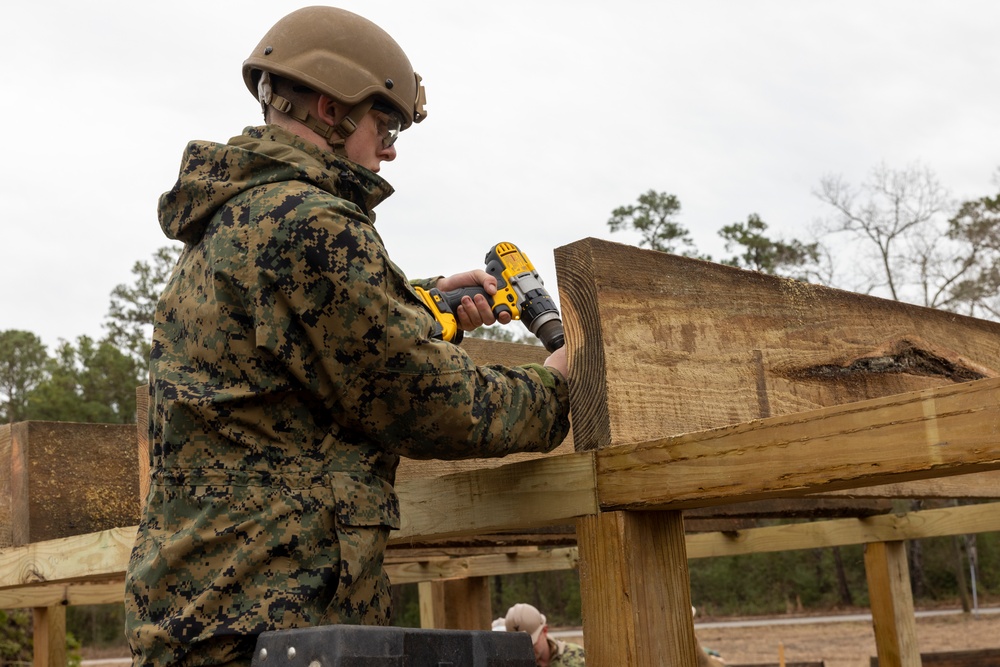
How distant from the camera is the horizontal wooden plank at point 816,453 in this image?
1920mm

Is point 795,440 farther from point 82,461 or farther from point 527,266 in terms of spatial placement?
point 82,461

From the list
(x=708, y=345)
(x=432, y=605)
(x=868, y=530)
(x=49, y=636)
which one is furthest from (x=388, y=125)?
(x=432, y=605)

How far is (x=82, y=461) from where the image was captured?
191 inches

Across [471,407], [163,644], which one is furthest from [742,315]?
[163,644]

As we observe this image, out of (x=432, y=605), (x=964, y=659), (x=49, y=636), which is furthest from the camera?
(x=432, y=605)

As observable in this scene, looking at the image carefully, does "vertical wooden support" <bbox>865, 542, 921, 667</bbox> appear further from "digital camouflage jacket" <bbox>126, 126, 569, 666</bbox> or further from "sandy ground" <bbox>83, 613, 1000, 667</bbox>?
"sandy ground" <bbox>83, 613, 1000, 667</bbox>

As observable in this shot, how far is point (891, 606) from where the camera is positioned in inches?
265

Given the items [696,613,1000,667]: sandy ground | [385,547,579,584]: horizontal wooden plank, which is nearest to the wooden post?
[385,547,579,584]: horizontal wooden plank

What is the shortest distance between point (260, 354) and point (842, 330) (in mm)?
1639

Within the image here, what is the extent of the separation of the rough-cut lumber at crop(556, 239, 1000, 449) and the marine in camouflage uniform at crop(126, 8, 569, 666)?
32 cm

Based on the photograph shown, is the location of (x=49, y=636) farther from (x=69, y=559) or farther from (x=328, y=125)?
(x=328, y=125)

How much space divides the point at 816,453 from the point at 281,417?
1085 mm

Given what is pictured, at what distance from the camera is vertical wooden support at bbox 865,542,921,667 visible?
656 cm

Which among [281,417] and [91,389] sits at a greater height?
[91,389]
